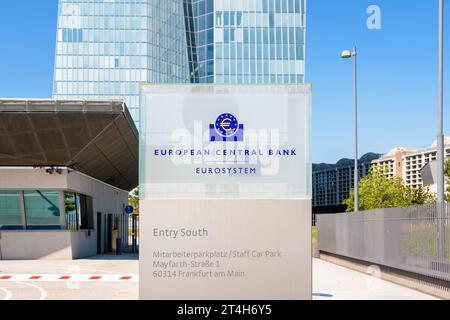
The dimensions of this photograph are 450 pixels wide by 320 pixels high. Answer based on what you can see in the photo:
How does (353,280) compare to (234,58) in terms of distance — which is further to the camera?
(234,58)

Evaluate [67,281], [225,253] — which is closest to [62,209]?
[67,281]

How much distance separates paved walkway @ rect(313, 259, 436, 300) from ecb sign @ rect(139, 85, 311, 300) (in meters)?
6.95

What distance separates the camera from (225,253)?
924 cm

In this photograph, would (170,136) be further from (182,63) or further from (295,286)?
(182,63)

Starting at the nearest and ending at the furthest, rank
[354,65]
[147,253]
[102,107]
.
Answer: [147,253] < [102,107] < [354,65]

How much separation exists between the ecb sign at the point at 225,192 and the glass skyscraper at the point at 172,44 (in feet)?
370

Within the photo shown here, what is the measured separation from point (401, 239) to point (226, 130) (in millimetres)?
11294

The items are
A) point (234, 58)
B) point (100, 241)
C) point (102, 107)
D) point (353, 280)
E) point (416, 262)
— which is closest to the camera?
point (416, 262)

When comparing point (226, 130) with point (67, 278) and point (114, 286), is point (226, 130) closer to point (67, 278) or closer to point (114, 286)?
point (114, 286)

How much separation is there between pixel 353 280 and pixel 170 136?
13.1m

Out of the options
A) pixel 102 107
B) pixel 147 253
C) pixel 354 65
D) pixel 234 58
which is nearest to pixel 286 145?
pixel 147 253

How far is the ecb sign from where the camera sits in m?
9.25

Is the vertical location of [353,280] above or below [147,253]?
below

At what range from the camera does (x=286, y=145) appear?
9.44m
